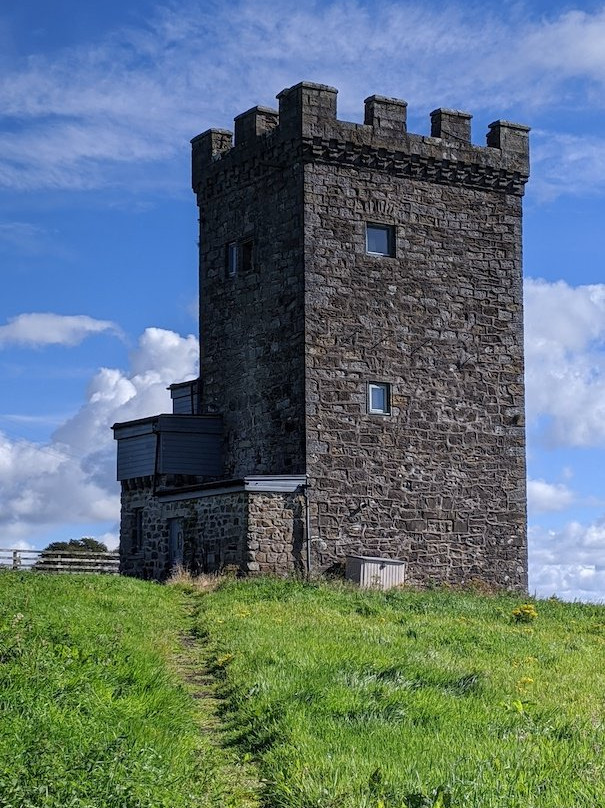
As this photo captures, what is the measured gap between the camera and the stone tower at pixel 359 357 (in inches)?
1099

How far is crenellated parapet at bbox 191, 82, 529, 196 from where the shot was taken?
2880cm

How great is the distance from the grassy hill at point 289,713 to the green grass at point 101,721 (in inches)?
0.9

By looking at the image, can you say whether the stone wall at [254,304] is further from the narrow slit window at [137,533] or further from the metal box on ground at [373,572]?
the narrow slit window at [137,533]

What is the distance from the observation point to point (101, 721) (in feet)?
30.0

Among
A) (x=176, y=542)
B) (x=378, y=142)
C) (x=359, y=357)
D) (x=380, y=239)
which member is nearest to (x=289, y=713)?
(x=359, y=357)

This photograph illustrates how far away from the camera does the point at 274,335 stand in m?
29.2

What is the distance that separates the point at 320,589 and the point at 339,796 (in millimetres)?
16397

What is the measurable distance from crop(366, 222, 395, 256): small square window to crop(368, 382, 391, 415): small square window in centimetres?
345

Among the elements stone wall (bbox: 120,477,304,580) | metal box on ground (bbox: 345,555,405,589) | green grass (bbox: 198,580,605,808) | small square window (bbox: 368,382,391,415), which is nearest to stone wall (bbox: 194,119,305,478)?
stone wall (bbox: 120,477,304,580)

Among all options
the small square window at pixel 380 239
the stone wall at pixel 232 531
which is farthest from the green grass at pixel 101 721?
the small square window at pixel 380 239

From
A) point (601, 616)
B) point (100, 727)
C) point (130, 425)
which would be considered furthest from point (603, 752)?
point (130, 425)

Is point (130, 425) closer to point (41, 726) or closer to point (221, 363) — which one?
point (221, 363)

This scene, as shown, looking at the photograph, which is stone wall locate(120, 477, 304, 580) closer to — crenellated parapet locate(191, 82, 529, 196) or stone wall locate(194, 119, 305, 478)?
stone wall locate(194, 119, 305, 478)

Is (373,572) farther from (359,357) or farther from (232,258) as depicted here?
(232,258)
